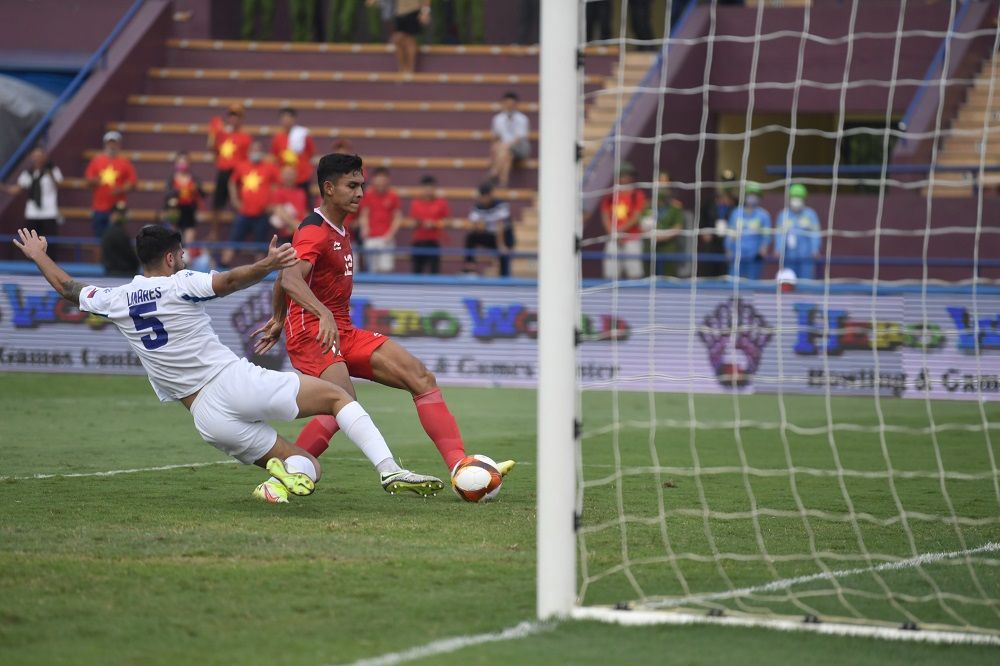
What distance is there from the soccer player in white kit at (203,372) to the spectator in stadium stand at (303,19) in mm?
19541

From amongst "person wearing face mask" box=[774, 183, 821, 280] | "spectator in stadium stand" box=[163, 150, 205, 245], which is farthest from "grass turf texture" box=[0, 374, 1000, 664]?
"spectator in stadium stand" box=[163, 150, 205, 245]

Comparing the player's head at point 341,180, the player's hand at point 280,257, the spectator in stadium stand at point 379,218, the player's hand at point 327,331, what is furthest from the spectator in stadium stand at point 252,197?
the player's hand at point 280,257

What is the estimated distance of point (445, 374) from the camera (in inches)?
726

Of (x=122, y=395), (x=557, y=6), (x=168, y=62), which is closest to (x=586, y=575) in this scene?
(x=557, y=6)

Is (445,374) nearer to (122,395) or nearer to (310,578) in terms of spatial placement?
(122,395)

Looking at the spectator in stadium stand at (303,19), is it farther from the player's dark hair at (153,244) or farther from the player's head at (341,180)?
the player's dark hair at (153,244)

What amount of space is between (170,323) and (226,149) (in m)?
14.7

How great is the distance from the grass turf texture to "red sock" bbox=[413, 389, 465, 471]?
33 cm

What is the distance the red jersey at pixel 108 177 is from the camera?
74.0ft

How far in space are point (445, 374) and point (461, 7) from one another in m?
10.6

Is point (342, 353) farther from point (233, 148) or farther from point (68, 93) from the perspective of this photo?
point (68, 93)

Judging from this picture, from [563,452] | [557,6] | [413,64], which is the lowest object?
[563,452]

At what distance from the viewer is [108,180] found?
74.0 feet

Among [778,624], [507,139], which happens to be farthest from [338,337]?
[507,139]
